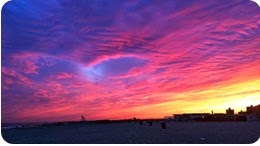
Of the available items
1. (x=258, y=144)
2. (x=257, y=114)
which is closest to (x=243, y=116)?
(x=257, y=114)

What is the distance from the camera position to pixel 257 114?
9381cm

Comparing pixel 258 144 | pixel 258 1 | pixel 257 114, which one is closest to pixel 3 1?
pixel 258 1

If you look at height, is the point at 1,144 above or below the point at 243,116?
below

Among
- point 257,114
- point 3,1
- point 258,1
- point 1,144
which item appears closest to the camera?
point 258,1

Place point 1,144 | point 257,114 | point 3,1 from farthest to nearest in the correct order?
point 257,114 → point 1,144 → point 3,1

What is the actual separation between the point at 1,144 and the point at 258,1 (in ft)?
26.8

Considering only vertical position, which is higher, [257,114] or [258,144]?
[257,114]

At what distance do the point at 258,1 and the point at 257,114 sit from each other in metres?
87.7

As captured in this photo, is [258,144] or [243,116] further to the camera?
[243,116]

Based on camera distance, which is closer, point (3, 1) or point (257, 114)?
point (3, 1)

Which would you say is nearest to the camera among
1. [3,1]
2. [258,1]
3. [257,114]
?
[258,1]

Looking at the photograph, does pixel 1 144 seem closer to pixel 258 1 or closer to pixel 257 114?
pixel 258 1

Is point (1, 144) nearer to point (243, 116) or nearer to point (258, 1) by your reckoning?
point (258, 1)

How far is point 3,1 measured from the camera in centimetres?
1133
